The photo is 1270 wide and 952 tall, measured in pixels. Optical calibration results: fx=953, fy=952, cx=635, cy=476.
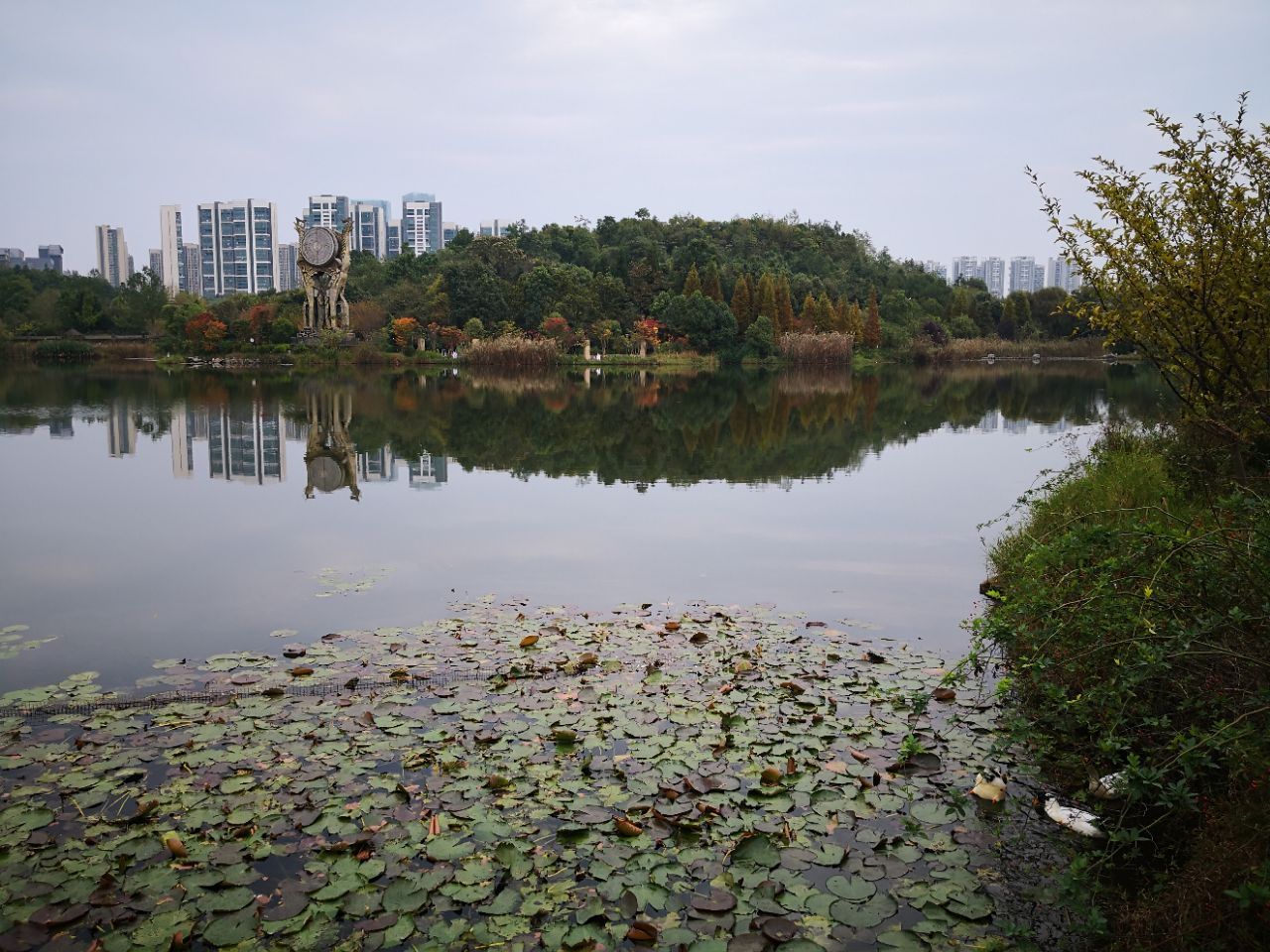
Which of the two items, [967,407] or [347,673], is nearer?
[347,673]

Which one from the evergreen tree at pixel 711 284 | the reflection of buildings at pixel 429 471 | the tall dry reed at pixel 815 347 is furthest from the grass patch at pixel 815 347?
the reflection of buildings at pixel 429 471

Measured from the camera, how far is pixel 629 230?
73062 mm

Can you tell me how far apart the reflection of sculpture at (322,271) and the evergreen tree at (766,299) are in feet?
72.5

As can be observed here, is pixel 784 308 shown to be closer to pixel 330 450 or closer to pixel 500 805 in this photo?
pixel 330 450

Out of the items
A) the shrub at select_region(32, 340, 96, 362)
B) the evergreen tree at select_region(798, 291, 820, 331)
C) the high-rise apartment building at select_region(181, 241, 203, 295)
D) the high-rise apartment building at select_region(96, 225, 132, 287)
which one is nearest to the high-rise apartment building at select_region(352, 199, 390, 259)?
the high-rise apartment building at select_region(181, 241, 203, 295)

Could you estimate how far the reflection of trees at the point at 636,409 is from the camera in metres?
16.3

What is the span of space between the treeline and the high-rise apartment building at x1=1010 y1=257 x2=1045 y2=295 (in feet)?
425

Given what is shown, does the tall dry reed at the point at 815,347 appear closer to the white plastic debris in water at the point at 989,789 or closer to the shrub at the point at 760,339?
the shrub at the point at 760,339

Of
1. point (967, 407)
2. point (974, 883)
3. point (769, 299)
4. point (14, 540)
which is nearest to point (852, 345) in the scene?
point (769, 299)

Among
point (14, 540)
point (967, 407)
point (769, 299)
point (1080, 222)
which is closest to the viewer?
point (1080, 222)

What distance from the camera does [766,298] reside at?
2094 inches

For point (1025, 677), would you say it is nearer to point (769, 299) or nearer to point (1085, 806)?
point (1085, 806)

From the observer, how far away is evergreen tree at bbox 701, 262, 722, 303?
5419 cm

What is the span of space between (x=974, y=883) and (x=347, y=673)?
3.80 m
